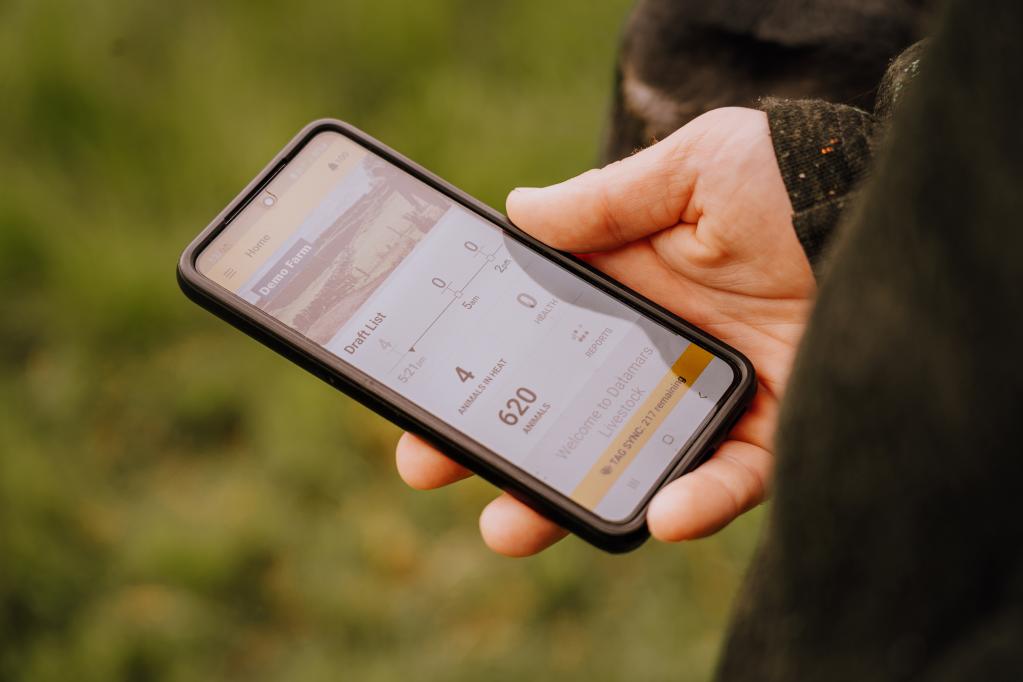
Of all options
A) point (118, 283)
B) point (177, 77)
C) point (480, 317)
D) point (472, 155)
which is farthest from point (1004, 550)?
point (177, 77)

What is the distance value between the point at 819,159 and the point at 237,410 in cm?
128

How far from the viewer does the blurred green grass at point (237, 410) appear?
1.56 m

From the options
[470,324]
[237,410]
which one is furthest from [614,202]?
[237,410]

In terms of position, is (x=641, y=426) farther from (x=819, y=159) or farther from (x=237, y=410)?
(x=237, y=410)

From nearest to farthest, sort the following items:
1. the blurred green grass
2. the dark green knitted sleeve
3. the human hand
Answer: the dark green knitted sleeve < the human hand < the blurred green grass

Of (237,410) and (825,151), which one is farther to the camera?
(237,410)

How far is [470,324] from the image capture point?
3.84 ft

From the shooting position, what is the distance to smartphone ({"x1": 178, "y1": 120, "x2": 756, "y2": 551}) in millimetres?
1087

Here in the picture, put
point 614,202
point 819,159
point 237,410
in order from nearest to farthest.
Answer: point 819,159
point 614,202
point 237,410

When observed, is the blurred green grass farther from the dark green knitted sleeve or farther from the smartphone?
the dark green knitted sleeve

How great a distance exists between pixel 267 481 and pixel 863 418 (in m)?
1.39

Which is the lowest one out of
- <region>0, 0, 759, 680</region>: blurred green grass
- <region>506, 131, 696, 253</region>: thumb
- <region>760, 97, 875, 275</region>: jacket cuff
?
<region>0, 0, 759, 680</region>: blurred green grass

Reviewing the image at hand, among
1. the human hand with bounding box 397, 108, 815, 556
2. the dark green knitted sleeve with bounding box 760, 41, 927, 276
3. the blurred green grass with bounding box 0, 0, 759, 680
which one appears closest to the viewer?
the dark green knitted sleeve with bounding box 760, 41, 927, 276

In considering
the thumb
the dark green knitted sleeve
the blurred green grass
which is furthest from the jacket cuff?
the blurred green grass
